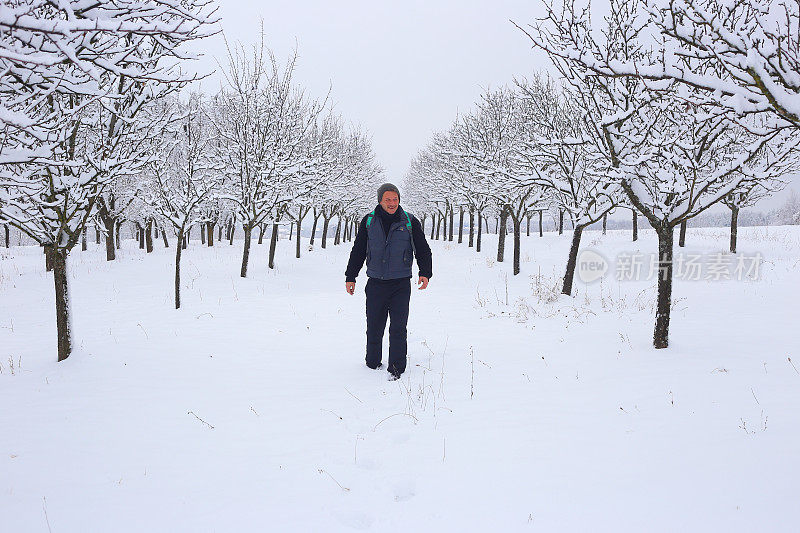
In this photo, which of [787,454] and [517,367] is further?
[517,367]

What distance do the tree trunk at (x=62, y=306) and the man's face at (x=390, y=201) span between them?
4364 mm

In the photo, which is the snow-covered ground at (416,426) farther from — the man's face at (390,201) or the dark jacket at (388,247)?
the man's face at (390,201)

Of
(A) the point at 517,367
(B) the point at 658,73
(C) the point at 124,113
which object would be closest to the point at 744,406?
(A) the point at 517,367

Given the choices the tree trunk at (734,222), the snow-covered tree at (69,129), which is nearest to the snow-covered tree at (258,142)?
the snow-covered tree at (69,129)

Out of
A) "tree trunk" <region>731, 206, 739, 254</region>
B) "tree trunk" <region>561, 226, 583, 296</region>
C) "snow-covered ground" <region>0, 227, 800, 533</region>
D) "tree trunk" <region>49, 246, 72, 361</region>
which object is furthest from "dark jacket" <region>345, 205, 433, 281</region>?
"tree trunk" <region>731, 206, 739, 254</region>

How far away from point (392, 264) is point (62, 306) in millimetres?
4507

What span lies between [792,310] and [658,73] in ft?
22.5

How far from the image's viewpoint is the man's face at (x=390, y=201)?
14.7 ft

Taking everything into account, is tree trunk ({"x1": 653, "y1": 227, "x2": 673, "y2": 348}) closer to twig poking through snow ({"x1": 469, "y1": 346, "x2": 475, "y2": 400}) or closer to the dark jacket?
twig poking through snow ({"x1": 469, "y1": 346, "x2": 475, "y2": 400})

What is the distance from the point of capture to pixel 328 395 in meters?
4.22

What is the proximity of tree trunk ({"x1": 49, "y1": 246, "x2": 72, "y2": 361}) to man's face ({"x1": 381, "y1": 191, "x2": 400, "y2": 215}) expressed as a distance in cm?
436

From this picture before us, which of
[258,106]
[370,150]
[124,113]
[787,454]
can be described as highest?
[370,150]

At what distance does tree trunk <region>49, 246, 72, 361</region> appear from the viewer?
5.24 metres

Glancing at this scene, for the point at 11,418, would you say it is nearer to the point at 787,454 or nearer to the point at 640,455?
the point at 640,455
